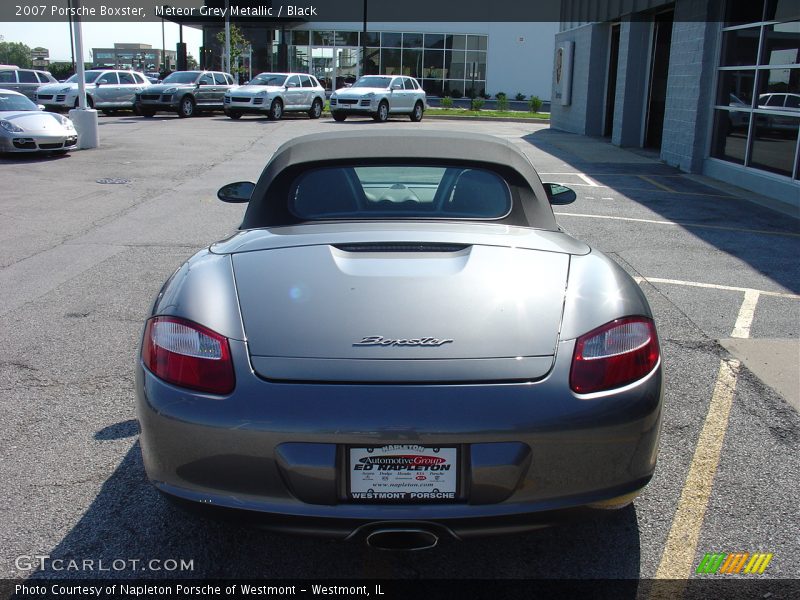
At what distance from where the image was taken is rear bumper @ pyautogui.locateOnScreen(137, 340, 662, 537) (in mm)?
2385

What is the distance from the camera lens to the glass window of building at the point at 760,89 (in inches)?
488

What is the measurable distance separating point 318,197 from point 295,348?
131cm

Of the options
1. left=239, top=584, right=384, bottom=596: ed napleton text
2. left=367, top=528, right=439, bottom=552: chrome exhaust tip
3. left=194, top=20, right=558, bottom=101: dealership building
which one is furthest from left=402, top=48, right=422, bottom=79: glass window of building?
left=367, top=528, right=439, bottom=552: chrome exhaust tip

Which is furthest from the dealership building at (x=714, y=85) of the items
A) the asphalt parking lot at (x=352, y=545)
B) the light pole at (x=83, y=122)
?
the light pole at (x=83, y=122)

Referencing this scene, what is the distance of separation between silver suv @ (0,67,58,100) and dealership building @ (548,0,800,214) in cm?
1987

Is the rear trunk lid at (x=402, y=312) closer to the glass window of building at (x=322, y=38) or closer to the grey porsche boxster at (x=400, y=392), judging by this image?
the grey porsche boxster at (x=400, y=392)

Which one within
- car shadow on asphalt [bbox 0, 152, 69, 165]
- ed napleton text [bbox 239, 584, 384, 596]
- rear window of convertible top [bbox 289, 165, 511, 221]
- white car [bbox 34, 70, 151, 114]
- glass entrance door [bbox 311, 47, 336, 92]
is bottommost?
ed napleton text [bbox 239, 584, 384, 596]

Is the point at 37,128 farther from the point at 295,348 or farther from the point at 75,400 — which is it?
the point at 295,348

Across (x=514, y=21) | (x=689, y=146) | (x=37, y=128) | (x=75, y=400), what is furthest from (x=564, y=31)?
(x=75, y=400)

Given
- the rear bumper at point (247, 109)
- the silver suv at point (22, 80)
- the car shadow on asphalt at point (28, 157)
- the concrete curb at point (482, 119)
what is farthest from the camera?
the concrete curb at point (482, 119)

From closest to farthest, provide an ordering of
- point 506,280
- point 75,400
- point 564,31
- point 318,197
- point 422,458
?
point 422,458 → point 506,280 → point 318,197 → point 75,400 → point 564,31

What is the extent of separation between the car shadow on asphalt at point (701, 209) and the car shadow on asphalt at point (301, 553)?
193 inches

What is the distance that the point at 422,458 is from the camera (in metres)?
2.42

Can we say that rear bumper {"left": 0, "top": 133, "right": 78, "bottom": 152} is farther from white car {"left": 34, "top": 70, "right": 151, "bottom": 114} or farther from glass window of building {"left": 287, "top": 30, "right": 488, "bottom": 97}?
glass window of building {"left": 287, "top": 30, "right": 488, "bottom": 97}
